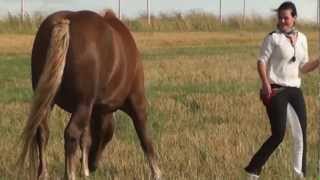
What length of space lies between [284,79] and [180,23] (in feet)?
162

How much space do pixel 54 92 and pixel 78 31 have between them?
64cm

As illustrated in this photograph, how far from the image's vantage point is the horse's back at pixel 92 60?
6863 millimetres

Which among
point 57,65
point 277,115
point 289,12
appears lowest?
point 277,115

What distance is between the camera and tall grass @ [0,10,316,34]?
4934 cm

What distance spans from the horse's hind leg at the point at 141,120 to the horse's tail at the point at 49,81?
1049 millimetres

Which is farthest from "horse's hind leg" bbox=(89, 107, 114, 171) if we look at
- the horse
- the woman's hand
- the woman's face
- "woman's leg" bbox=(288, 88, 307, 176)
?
the woman's face

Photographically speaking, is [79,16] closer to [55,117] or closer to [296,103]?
[296,103]

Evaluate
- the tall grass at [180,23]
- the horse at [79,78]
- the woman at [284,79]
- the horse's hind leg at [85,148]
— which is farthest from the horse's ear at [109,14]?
the tall grass at [180,23]

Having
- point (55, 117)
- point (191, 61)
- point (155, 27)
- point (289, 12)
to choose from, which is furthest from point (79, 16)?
point (155, 27)

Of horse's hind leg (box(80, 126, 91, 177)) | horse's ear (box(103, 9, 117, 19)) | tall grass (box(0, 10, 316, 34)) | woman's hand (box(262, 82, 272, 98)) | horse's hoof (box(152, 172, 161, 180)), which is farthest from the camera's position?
tall grass (box(0, 10, 316, 34))

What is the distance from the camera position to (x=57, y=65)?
6859mm

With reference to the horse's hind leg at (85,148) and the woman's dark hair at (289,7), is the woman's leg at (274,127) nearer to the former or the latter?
the woman's dark hair at (289,7)

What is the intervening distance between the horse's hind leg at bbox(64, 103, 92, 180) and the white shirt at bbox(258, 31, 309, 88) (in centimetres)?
178

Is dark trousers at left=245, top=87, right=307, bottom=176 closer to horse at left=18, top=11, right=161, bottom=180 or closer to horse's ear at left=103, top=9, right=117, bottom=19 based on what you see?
horse at left=18, top=11, right=161, bottom=180
